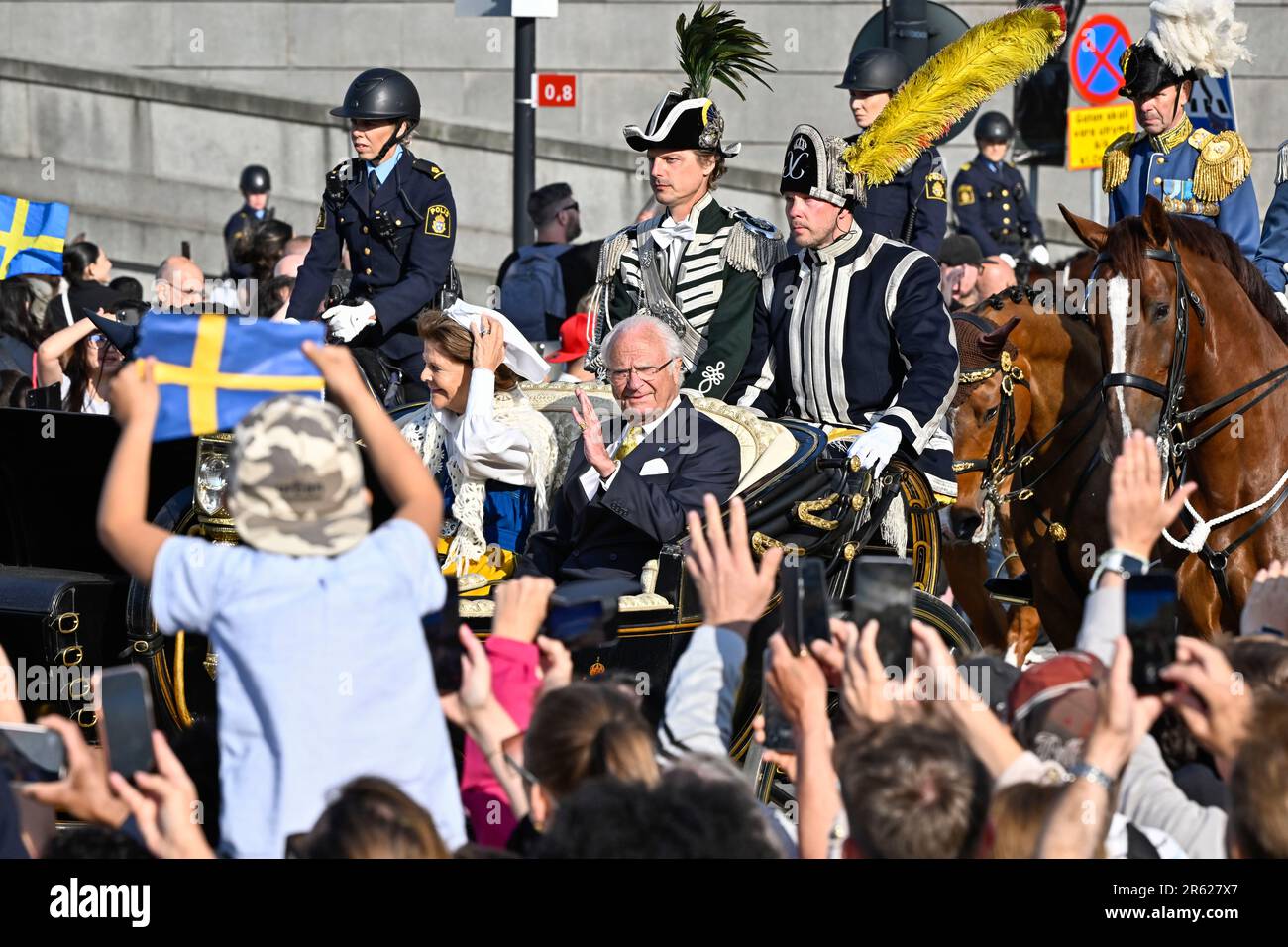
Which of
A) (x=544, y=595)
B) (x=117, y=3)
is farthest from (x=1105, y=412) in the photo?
(x=117, y=3)

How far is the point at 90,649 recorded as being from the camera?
646cm

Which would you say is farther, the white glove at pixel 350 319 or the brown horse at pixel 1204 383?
the white glove at pixel 350 319

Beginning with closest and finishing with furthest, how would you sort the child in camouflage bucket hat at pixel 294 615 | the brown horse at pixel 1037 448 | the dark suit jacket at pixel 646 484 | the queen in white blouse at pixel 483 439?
the child in camouflage bucket hat at pixel 294 615
the dark suit jacket at pixel 646 484
the queen in white blouse at pixel 483 439
the brown horse at pixel 1037 448

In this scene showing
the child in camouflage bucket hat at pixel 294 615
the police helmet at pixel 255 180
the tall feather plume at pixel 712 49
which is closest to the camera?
the child in camouflage bucket hat at pixel 294 615

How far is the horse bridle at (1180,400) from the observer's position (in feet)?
21.6

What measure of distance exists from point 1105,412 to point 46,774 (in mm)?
4120

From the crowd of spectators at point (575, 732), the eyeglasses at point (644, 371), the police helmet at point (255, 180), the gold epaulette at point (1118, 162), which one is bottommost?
the crowd of spectators at point (575, 732)

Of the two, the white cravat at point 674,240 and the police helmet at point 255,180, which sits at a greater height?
the police helmet at point 255,180

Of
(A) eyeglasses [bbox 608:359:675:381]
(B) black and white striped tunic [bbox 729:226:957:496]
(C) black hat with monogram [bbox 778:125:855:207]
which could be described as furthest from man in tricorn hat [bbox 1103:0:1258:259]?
(A) eyeglasses [bbox 608:359:675:381]

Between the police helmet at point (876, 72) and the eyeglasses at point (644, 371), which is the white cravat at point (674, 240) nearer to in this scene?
the eyeglasses at point (644, 371)

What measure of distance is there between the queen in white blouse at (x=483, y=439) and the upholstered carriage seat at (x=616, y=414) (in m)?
0.15

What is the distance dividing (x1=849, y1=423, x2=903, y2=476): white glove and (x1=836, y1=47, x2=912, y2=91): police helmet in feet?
10.8

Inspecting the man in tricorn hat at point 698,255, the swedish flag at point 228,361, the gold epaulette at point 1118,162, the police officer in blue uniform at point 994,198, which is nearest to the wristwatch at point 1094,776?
the swedish flag at point 228,361
